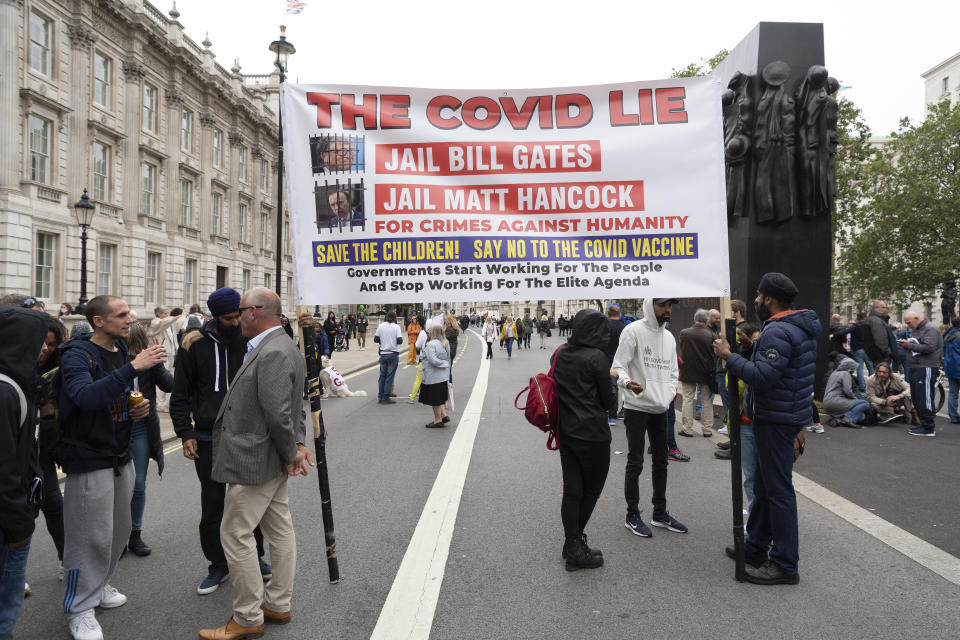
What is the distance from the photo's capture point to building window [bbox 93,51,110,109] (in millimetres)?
26203

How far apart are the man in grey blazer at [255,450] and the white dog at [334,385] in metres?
10.2

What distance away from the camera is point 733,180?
10445 millimetres

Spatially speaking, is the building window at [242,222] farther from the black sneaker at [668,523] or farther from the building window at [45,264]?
the black sneaker at [668,523]

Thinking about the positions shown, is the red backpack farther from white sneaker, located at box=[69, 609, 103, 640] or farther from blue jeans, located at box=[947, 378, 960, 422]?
blue jeans, located at box=[947, 378, 960, 422]

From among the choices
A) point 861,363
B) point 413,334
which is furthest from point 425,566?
point 413,334

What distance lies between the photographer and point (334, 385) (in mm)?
13523

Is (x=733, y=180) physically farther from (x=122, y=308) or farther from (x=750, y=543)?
(x=122, y=308)

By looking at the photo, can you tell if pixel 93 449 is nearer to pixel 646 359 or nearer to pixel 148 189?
pixel 646 359

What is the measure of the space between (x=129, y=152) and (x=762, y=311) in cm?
3056

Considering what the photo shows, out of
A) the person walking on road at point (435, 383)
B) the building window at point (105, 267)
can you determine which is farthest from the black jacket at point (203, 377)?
the building window at point (105, 267)

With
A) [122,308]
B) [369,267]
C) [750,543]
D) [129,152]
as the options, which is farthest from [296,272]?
[129,152]

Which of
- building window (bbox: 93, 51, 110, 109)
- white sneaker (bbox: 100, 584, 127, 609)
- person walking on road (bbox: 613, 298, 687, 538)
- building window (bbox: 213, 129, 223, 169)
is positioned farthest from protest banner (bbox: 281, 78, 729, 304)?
building window (bbox: 213, 129, 223, 169)

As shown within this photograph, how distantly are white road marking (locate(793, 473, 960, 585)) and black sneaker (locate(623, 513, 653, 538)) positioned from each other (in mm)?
1702

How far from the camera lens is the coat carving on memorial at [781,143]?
32.5 ft
